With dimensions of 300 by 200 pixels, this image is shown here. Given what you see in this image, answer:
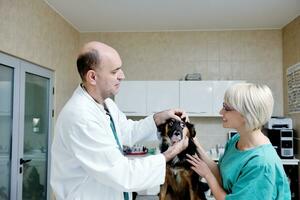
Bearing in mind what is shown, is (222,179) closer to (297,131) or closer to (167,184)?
(167,184)

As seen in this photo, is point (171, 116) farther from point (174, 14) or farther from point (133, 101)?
point (133, 101)

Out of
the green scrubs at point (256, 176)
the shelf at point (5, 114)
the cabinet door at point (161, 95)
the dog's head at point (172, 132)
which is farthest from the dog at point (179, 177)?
the cabinet door at point (161, 95)

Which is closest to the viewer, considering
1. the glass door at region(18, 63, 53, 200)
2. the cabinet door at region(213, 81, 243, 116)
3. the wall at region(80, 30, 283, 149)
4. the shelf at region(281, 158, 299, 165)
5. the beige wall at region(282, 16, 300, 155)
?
the glass door at region(18, 63, 53, 200)

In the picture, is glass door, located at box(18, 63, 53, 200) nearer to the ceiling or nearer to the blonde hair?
the ceiling

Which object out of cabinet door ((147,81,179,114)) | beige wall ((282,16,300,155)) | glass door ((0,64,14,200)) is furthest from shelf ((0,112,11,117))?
beige wall ((282,16,300,155))

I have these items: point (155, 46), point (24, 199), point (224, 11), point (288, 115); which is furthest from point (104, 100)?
point (288, 115)

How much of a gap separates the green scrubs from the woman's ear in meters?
0.72

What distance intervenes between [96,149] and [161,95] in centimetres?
320

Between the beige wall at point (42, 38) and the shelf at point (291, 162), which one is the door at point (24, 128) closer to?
the beige wall at point (42, 38)

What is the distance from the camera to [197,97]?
433 centimetres

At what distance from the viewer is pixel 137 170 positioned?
3.99 ft

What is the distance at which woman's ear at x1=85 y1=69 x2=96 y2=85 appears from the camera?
52.0 inches

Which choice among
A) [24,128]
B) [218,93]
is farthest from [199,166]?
[218,93]

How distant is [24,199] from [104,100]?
239 centimetres
